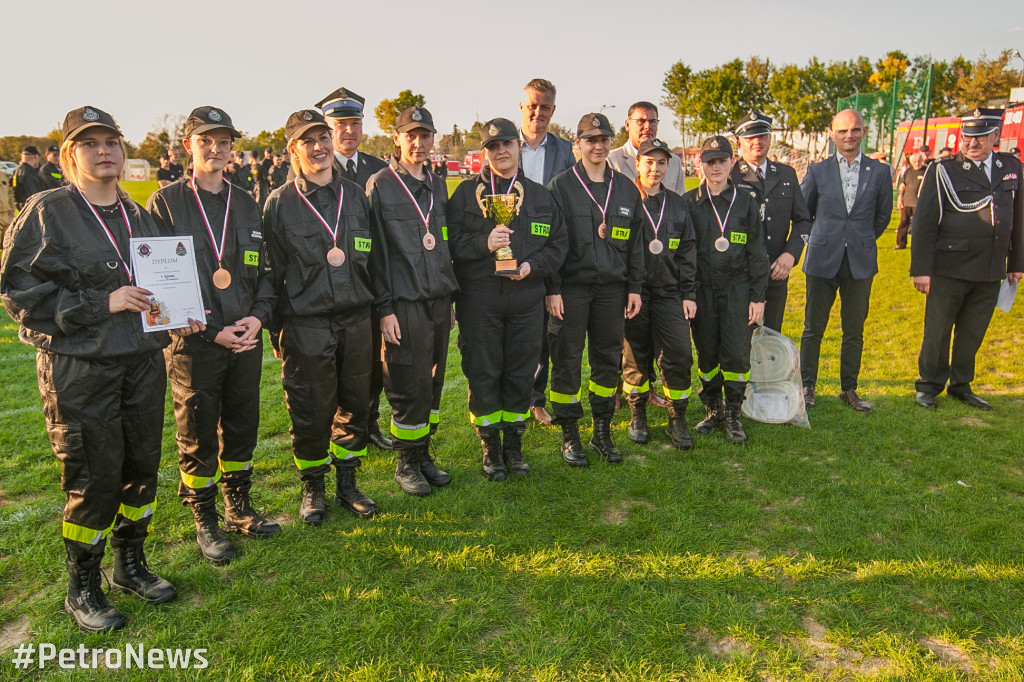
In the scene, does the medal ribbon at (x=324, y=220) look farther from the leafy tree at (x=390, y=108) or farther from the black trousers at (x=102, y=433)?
the leafy tree at (x=390, y=108)

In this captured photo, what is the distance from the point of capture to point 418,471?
4801 millimetres

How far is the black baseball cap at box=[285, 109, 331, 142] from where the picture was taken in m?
3.92

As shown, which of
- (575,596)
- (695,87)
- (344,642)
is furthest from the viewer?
(695,87)

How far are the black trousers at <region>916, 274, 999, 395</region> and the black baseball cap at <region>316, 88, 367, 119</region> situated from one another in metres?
5.86

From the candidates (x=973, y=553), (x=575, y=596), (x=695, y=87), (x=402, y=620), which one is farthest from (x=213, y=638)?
(x=695, y=87)

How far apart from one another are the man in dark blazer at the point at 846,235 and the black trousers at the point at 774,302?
430mm

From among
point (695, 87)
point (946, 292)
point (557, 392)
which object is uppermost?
point (695, 87)

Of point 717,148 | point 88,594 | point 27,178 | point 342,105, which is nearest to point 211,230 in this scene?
point 342,105

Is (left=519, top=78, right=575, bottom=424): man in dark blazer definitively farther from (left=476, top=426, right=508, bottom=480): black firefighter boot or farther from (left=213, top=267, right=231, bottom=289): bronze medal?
(left=213, top=267, right=231, bottom=289): bronze medal

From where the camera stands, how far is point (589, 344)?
16.8ft

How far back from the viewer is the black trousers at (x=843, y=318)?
6.39m

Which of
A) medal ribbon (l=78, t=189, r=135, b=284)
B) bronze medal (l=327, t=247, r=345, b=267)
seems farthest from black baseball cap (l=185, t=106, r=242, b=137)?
bronze medal (l=327, t=247, r=345, b=267)

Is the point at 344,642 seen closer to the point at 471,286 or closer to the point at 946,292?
the point at 471,286

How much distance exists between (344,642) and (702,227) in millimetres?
4139
